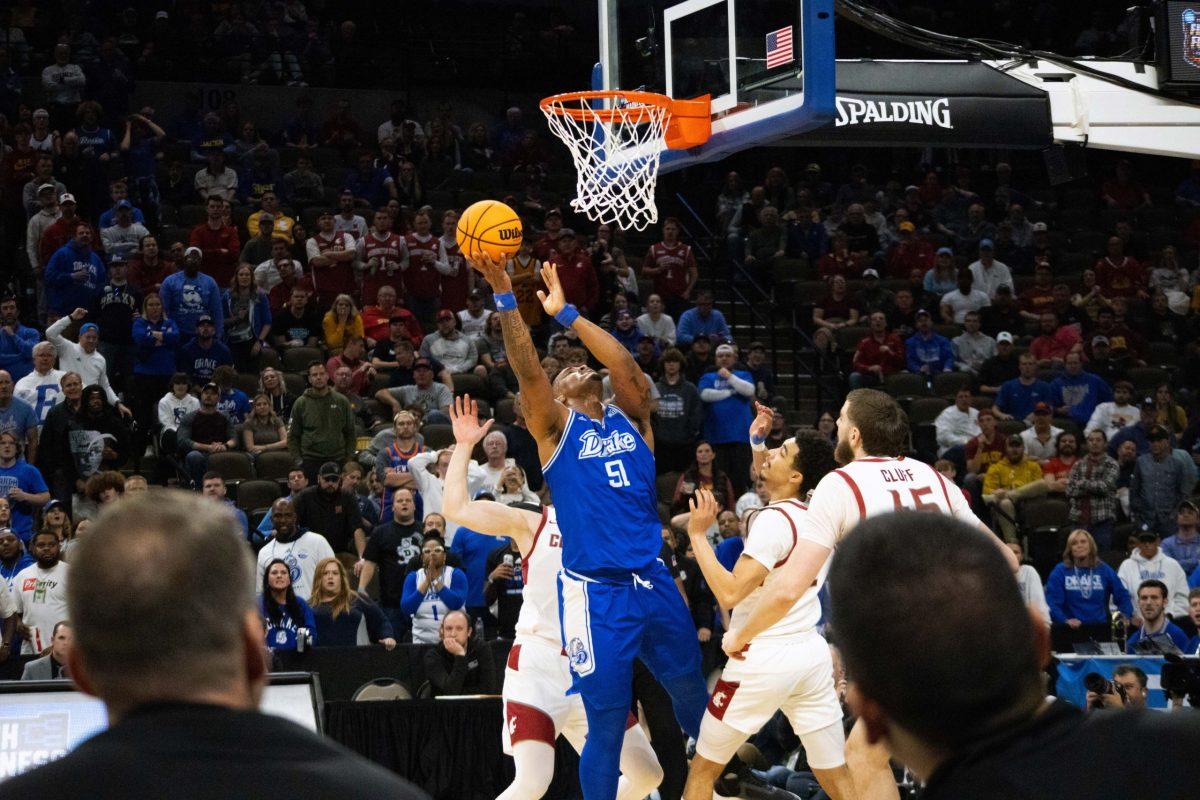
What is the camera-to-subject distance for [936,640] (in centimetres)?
211

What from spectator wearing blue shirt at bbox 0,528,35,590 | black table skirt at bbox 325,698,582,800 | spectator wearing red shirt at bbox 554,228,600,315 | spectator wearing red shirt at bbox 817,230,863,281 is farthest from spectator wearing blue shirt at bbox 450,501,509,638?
spectator wearing red shirt at bbox 817,230,863,281

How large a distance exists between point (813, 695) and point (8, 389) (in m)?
9.35

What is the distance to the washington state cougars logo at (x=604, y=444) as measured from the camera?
7258 mm

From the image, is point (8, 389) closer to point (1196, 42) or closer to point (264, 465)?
point (264, 465)

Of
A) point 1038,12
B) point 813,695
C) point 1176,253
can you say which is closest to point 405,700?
point 813,695

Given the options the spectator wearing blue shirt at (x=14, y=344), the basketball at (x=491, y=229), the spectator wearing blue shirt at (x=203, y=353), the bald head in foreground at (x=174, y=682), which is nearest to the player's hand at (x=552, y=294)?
the basketball at (x=491, y=229)

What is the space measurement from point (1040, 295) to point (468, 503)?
13.3 m

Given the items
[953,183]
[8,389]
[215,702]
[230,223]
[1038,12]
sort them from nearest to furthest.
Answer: [215,702], [8,389], [230,223], [953,183], [1038,12]

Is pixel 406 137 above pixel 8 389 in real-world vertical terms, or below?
above

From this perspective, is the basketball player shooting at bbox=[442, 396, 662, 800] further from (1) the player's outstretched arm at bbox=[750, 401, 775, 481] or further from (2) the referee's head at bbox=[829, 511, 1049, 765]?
(2) the referee's head at bbox=[829, 511, 1049, 765]

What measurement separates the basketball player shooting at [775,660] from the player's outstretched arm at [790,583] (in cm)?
48

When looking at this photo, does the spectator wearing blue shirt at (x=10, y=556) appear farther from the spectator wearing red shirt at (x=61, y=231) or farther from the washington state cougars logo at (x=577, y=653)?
the washington state cougars logo at (x=577, y=653)

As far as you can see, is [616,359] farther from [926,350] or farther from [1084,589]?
[926,350]

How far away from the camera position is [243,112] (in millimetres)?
21766
